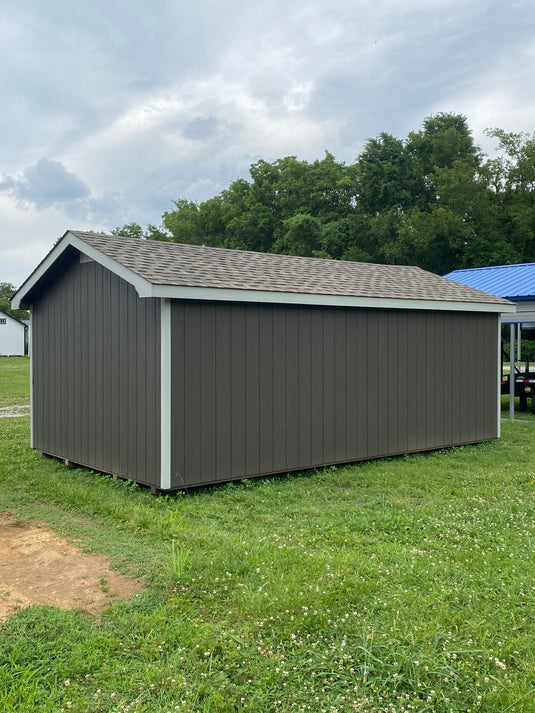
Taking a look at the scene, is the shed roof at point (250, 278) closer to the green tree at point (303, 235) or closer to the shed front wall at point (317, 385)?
the shed front wall at point (317, 385)

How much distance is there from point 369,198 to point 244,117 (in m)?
11.7

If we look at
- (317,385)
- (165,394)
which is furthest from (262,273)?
(165,394)

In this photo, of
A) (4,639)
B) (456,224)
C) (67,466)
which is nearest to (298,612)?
(4,639)

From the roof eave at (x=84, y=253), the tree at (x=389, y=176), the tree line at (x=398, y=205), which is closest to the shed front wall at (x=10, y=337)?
the tree line at (x=398, y=205)

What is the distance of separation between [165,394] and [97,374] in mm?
1641

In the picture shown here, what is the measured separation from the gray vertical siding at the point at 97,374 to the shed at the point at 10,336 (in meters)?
45.0

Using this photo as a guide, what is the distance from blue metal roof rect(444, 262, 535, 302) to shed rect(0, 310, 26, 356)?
139 feet

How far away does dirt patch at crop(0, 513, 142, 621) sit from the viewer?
150 inches

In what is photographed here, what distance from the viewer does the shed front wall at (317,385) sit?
668cm

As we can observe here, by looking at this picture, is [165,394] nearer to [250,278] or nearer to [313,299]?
[250,278]

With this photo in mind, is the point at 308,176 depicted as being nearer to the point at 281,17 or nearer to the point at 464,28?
the point at 464,28

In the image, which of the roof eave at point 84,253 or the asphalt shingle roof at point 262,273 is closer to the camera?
the roof eave at point 84,253

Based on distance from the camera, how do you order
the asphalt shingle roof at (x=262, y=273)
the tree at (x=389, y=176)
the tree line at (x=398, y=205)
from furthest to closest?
1. the tree at (x=389, y=176)
2. the tree line at (x=398, y=205)
3. the asphalt shingle roof at (x=262, y=273)

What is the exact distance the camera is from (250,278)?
7457 mm
